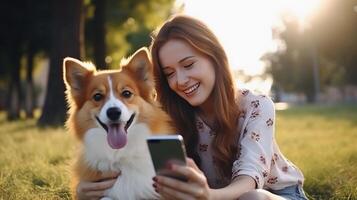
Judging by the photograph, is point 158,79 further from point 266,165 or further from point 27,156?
point 27,156

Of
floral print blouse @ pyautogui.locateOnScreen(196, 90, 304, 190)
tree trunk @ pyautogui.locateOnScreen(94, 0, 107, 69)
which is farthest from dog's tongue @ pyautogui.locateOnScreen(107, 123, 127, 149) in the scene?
tree trunk @ pyautogui.locateOnScreen(94, 0, 107, 69)

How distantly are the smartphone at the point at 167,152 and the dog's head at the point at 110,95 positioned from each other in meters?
0.57

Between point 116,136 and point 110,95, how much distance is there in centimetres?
28

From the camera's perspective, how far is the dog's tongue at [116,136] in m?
3.23

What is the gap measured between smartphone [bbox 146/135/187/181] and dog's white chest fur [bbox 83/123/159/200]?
505mm

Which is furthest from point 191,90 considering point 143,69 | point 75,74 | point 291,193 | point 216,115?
point 291,193

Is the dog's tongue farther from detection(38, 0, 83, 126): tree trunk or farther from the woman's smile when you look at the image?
detection(38, 0, 83, 126): tree trunk

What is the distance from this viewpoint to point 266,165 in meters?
3.35

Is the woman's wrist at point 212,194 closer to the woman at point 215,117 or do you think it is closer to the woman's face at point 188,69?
the woman at point 215,117

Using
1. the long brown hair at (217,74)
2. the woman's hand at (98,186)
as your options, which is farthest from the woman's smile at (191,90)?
the woman's hand at (98,186)

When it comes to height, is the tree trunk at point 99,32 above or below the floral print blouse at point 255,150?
above

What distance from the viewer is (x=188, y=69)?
3578mm

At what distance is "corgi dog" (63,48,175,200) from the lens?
3.24m

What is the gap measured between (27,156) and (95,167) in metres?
3.97
